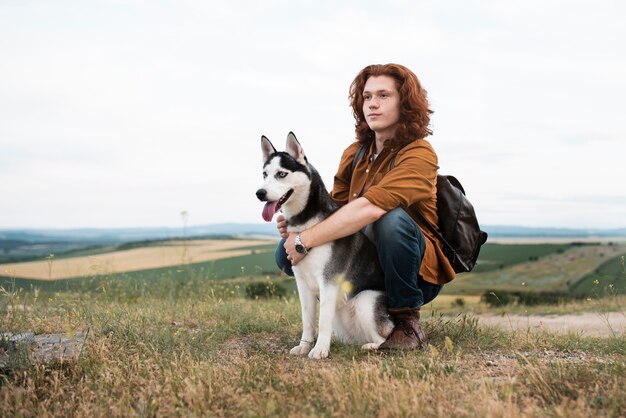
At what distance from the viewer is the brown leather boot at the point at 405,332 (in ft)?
16.7

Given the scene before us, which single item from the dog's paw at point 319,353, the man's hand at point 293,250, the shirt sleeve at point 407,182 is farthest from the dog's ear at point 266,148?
the dog's paw at point 319,353

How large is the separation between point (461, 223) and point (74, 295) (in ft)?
18.3

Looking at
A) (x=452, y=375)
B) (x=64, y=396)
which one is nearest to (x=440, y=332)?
(x=452, y=375)

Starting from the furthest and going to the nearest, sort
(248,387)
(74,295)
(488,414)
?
(74,295)
(248,387)
(488,414)

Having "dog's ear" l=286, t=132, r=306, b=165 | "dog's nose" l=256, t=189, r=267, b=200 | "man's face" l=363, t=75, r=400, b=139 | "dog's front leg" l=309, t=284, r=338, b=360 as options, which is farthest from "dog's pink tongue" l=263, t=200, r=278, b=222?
"man's face" l=363, t=75, r=400, b=139

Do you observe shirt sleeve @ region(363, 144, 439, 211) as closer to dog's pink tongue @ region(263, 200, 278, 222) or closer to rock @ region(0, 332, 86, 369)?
dog's pink tongue @ region(263, 200, 278, 222)

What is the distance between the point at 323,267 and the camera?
4781mm

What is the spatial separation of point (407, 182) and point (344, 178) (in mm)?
1101

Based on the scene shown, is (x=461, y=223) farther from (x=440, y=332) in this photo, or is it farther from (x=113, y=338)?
(x=113, y=338)

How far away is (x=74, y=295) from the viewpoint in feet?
27.3

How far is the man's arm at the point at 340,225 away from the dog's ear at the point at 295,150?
0.52 m

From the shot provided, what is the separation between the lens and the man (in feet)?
15.8

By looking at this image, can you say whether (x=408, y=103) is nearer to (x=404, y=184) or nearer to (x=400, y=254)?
(x=404, y=184)

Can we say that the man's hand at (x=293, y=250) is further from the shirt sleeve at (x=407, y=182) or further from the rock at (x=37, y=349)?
the rock at (x=37, y=349)
